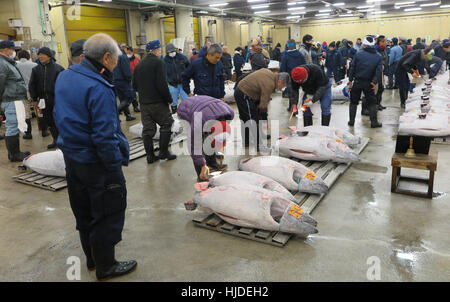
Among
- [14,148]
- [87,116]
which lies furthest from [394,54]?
[87,116]

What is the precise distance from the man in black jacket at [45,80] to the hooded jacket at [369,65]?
19.0 feet

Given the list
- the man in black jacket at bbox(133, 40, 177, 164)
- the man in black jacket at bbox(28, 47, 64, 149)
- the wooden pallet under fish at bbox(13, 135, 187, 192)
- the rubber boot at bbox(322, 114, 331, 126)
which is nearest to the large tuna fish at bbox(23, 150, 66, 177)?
the wooden pallet under fish at bbox(13, 135, 187, 192)

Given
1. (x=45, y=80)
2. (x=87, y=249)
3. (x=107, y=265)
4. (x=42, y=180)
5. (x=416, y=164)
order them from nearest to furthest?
(x=107, y=265) < (x=87, y=249) < (x=416, y=164) < (x=42, y=180) < (x=45, y=80)

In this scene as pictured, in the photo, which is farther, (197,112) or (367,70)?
(367,70)

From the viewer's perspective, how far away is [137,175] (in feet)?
16.9

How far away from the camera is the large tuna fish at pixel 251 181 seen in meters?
3.61

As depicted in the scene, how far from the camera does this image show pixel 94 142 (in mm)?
2297

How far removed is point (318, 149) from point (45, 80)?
482 cm

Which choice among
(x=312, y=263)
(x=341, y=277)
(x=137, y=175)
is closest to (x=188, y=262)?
(x=312, y=263)

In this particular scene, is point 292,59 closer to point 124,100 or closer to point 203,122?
point 124,100

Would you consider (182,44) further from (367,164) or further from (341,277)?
(341,277)

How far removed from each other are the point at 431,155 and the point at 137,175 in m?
4.01
